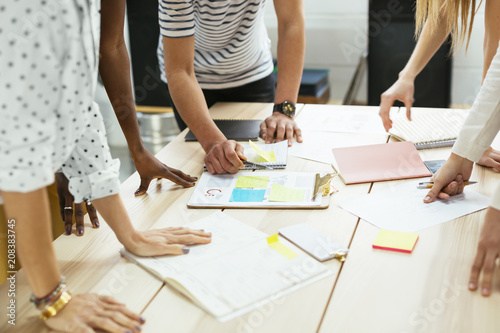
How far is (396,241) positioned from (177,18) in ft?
2.78

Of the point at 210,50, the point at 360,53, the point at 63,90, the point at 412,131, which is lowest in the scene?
the point at 360,53

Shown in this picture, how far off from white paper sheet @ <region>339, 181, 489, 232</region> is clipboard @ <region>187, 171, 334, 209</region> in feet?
0.29

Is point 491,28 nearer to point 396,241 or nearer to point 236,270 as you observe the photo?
point 396,241

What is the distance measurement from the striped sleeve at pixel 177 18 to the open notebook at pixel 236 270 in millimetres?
643

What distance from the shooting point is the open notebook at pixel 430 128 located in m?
1.54

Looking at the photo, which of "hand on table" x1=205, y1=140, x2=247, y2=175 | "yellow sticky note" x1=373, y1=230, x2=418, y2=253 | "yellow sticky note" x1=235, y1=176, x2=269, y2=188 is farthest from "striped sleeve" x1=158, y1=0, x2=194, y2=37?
"yellow sticky note" x1=373, y1=230, x2=418, y2=253

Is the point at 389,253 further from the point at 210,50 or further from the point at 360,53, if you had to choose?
the point at 360,53

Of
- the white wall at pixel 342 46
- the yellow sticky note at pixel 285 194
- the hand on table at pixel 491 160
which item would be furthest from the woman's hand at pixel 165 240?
the white wall at pixel 342 46

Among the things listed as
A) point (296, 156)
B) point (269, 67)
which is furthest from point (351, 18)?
point (296, 156)

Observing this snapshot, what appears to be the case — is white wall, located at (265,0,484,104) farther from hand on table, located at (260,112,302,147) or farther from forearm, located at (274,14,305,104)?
hand on table, located at (260,112,302,147)

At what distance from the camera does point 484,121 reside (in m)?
1.18

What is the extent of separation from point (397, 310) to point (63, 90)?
2.03 ft

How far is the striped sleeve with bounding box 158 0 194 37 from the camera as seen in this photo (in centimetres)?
147

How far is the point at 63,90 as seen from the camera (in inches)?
31.1
